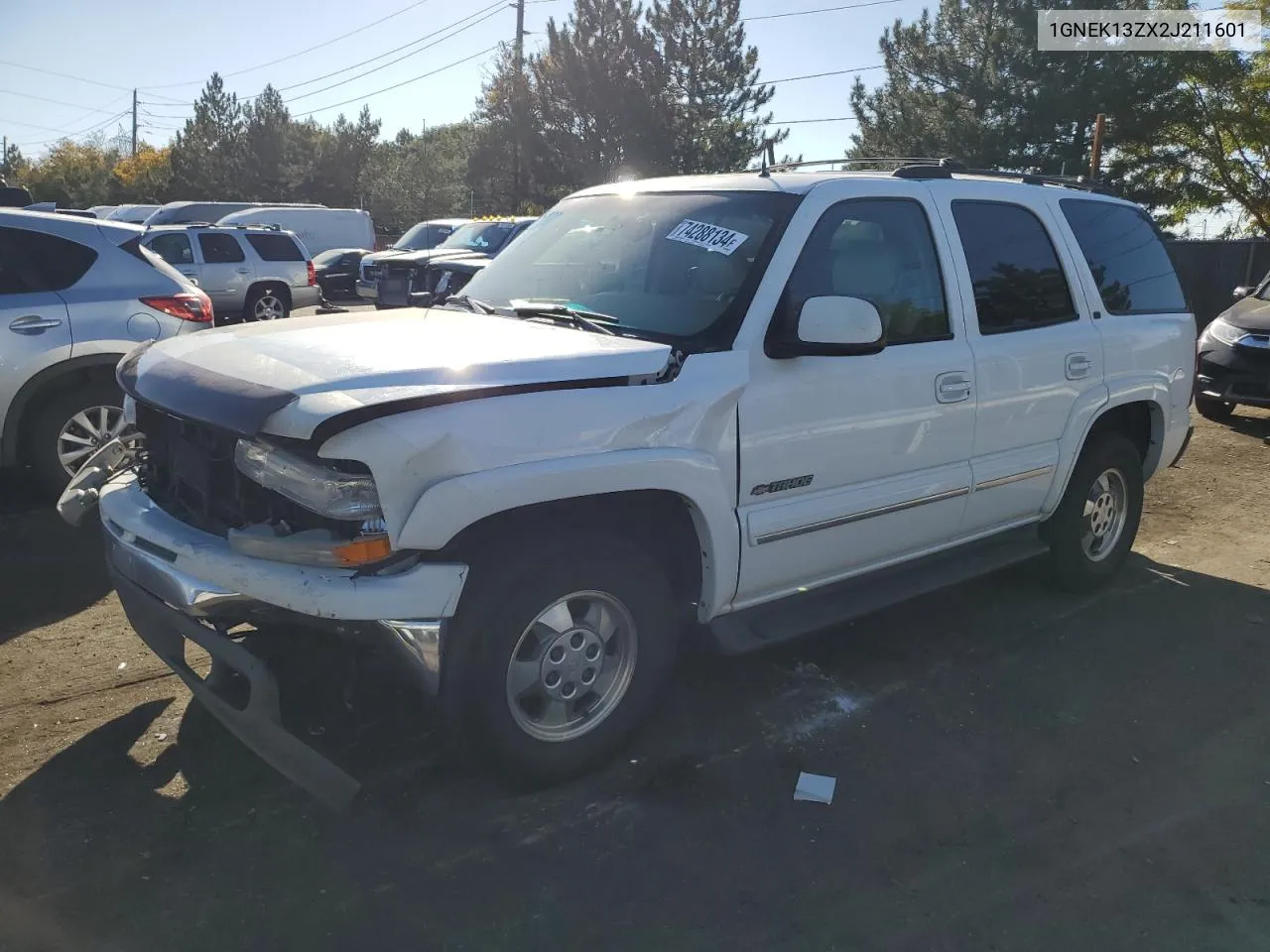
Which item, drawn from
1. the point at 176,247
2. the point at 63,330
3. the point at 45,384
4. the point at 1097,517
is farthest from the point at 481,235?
the point at 1097,517

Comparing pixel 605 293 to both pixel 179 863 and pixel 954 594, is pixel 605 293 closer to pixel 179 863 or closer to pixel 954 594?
pixel 179 863

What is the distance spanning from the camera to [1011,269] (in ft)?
15.1

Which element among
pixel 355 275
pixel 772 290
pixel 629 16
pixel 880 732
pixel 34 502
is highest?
pixel 629 16

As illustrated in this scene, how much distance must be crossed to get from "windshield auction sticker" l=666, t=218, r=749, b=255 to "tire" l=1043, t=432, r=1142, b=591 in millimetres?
2407

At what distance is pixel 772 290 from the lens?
11.8 ft

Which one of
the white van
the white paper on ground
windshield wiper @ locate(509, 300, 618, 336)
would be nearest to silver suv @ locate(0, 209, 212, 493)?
windshield wiper @ locate(509, 300, 618, 336)

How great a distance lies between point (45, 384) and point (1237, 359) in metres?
10.0

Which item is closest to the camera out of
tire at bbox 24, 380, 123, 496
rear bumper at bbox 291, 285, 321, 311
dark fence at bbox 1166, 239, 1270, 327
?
tire at bbox 24, 380, 123, 496

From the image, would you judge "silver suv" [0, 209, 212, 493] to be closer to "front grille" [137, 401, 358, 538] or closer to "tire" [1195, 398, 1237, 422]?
"front grille" [137, 401, 358, 538]

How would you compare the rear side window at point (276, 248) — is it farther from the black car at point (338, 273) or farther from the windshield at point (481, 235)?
the black car at point (338, 273)

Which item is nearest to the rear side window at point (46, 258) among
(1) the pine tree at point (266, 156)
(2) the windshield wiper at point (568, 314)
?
(2) the windshield wiper at point (568, 314)

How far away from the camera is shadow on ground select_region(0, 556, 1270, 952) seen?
9.14 feet

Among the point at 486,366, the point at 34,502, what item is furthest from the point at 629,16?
the point at 486,366

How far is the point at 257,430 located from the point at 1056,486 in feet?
12.4
